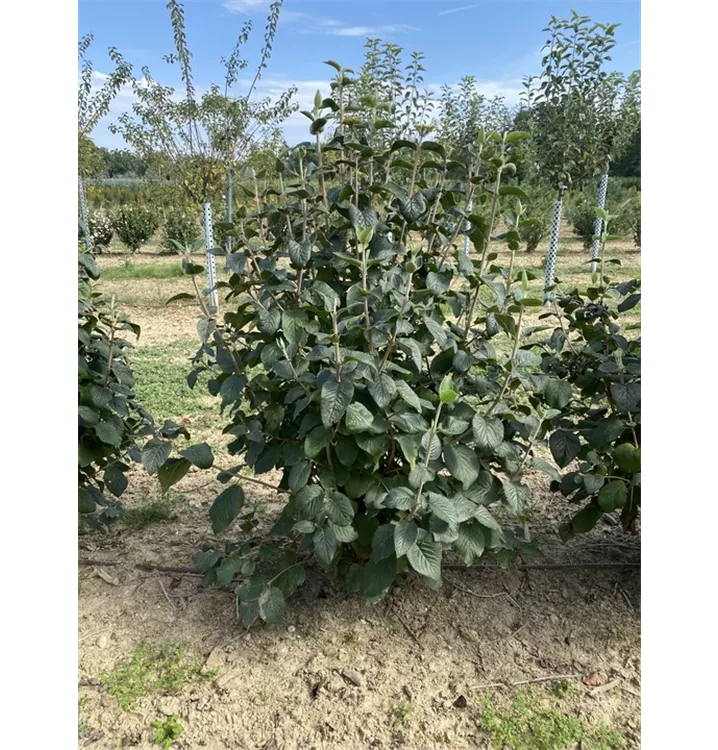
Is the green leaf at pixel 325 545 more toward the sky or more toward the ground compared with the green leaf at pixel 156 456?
more toward the ground

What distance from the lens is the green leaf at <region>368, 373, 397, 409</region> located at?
1662mm

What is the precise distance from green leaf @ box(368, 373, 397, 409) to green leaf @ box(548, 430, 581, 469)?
72 centimetres

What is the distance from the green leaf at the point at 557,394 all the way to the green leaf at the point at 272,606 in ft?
3.38

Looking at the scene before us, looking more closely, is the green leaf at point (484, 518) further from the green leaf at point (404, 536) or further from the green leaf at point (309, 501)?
the green leaf at point (309, 501)

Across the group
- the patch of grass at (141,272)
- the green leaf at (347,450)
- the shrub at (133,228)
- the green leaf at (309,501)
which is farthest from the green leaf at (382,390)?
the shrub at (133,228)

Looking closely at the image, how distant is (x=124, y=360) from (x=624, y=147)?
27.7 ft

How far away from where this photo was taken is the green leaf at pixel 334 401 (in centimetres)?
161

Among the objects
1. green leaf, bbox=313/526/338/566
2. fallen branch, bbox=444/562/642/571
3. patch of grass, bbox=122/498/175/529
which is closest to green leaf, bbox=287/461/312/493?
green leaf, bbox=313/526/338/566

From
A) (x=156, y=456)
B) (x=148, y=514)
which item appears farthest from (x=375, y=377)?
(x=148, y=514)

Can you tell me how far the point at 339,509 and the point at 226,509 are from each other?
0.39 meters
